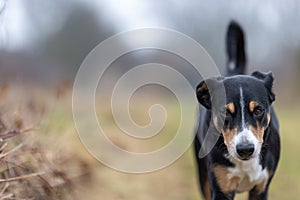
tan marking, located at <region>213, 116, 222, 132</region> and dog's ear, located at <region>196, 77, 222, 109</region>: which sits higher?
dog's ear, located at <region>196, 77, 222, 109</region>

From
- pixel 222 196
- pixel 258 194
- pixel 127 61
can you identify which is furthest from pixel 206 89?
pixel 127 61

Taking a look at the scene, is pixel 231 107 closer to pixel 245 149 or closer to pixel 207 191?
pixel 245 149

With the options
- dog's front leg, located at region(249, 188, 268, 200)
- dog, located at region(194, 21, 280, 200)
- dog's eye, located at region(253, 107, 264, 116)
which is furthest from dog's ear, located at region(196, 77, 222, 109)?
dog's front leg, located at region(249, 188, 268, 200)

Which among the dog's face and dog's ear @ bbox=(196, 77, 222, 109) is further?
dog's ear @ bbox=(196, 77, 222, 109)

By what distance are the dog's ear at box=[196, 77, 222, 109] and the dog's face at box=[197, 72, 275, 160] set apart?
0.09 ft

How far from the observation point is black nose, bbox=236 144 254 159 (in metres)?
4.10

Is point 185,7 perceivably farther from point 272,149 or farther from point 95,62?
point 272,149

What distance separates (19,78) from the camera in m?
5.88

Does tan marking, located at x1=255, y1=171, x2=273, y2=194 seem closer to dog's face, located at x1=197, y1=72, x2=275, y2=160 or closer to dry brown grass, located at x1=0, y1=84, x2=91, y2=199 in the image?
dog's face, located at x1=197, y1=72, x2=275, y2=160

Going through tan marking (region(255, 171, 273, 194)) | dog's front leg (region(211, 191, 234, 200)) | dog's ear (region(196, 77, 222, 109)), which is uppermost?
dog's ear (region(196, 77, 222, 109))

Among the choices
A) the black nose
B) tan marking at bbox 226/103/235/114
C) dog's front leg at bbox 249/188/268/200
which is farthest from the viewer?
dog's front leg at bbox 249/188/268/200

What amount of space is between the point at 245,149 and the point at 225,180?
0.64 metres

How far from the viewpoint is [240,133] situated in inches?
162

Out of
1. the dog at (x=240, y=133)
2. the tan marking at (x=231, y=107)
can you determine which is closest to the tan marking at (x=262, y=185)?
the dog at (x=240, y=133)
